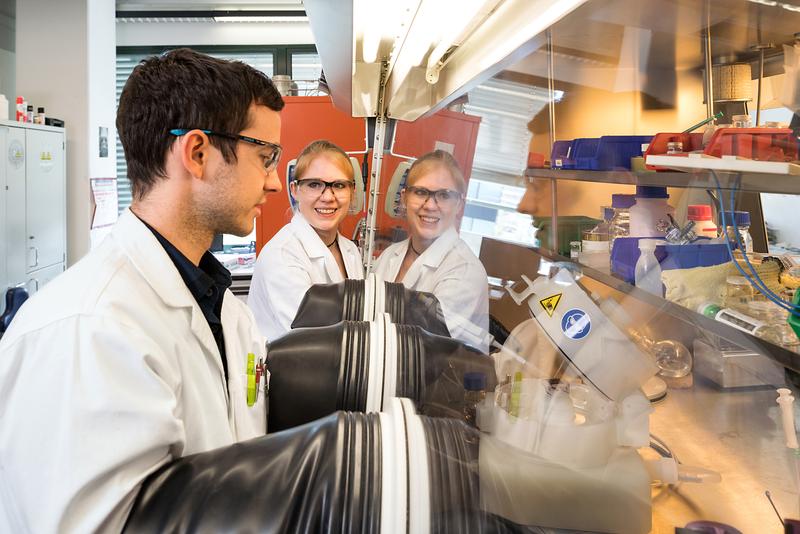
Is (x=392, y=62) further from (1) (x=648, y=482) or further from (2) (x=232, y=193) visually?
(1) (x=648, y=482)

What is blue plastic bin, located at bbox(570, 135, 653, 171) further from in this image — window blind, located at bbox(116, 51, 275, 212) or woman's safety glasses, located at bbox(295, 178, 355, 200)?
window blind, located at bbox(116, 51, 275, 212)

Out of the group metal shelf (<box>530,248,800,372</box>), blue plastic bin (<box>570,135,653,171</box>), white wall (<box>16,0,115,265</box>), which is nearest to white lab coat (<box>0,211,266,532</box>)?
metal shelf (<box>530,248,800,372</box>)

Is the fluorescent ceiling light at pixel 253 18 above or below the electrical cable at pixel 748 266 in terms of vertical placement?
above

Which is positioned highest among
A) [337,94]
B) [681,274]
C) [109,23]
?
[109,23]

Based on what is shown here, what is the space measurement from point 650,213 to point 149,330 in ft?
2.67

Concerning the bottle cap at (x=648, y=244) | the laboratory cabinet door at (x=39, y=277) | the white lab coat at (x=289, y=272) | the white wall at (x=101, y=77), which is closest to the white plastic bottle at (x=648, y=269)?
the bottle cap at (x=648, y=244)

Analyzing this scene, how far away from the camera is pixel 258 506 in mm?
664

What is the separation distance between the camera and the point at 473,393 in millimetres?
947

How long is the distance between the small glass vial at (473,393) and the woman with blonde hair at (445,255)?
0.35ft

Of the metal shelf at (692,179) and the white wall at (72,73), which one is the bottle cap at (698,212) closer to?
the metal shelf at (692,179)

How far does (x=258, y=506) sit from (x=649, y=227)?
2.40ft

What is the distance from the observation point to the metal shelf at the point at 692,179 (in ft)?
1.82

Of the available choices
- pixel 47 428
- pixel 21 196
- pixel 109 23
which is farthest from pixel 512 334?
pixel 109 23

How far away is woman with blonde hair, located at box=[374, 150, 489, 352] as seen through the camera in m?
1.20
